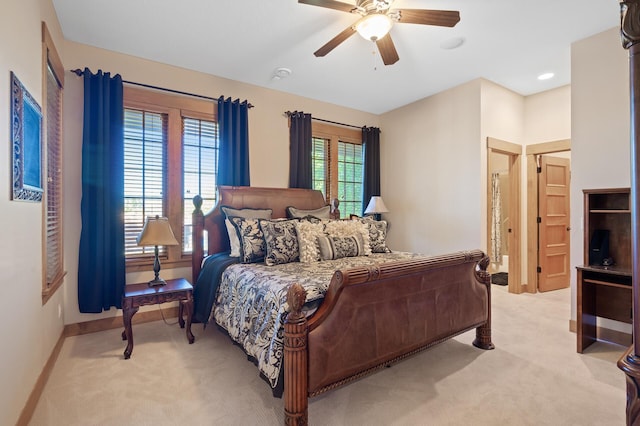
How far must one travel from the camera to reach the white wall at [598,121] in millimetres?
3020

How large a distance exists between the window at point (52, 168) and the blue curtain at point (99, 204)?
20cm

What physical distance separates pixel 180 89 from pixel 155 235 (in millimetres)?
1943

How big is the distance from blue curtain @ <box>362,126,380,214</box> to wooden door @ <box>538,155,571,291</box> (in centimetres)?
249

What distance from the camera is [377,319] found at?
2.10 meters

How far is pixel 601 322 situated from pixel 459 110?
2.98m

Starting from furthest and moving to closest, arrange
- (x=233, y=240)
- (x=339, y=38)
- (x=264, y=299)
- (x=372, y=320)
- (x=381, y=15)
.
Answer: (x=233, y=240) < (x=339, y=38) < (x=381, y=15) < (x=264, y=299) < (x=372, y=320)

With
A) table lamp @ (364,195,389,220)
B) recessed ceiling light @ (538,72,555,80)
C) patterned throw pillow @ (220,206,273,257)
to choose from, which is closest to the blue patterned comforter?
patterned throw pillow @ (220,206,273,257)

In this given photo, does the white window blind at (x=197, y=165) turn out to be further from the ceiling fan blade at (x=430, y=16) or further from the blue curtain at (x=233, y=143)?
the ceiling fan blade at (x=430, y=16)

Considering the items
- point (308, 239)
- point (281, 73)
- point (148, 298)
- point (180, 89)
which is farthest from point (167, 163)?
point (308, 239)

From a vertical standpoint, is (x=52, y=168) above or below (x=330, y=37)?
below

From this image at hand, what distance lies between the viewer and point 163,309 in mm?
3727

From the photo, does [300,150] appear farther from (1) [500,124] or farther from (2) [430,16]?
(1) [500,124]

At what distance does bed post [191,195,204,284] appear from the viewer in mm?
3615

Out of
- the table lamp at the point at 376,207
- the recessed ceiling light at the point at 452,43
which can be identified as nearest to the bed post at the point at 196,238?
the table lamp at the point at 376,207
